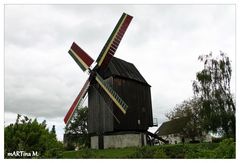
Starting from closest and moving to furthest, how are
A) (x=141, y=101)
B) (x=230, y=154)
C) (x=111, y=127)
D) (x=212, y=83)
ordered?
1. (x=230, y=154)
2. (x=111, y=127)
3. (x=141, y=101)
4. (x=212, y=83)

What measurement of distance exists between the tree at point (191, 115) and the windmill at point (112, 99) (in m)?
12.6

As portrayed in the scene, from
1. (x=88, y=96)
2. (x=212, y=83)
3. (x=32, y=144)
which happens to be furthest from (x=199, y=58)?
(x=32, y=144)

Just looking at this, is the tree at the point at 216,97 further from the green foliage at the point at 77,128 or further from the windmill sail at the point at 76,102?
the green foliage at the point at 77,128

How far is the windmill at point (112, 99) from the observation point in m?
22.8

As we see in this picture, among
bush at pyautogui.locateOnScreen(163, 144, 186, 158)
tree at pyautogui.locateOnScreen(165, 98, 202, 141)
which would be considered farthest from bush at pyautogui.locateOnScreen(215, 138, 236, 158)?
tree at pyautogui.locateOnScreen(165, 98, 202, 141)

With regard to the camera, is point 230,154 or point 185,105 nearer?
point 230,154

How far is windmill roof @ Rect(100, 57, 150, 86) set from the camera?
23828mm

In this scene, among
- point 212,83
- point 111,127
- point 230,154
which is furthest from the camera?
point 212,83

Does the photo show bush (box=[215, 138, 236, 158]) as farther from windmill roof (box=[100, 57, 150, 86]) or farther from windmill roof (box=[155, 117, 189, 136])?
windmill roof (box=[155, 117, 189, 136])

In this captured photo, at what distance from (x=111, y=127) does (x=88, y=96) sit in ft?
16.0

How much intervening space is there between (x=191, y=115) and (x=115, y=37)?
67.8 ft

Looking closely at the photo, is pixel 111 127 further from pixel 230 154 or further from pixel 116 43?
pixel 230 154

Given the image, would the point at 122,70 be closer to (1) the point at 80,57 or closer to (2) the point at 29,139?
(1) the point at 80,57

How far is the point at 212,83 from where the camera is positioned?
26.7 m
